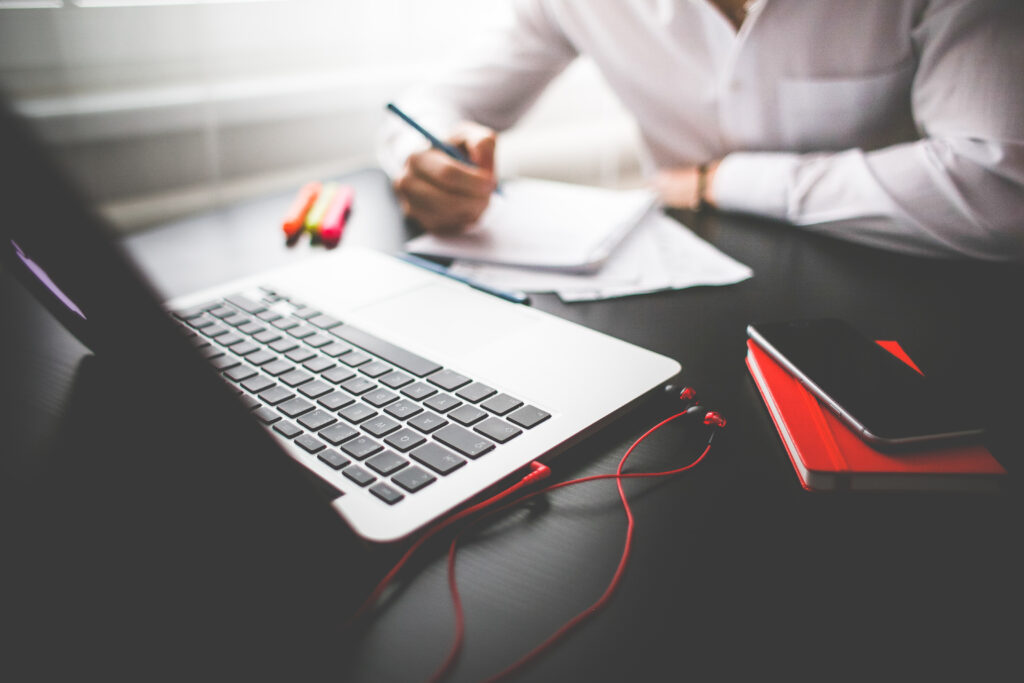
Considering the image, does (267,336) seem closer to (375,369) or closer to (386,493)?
(375,369)

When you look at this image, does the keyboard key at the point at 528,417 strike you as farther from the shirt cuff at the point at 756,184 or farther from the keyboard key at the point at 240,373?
the shirt cuff at the point at 756,184

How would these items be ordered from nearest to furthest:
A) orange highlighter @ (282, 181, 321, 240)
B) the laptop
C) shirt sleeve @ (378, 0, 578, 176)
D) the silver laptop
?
the laptop
the silver laptop
orange highlighter @ (282, 181, 321, 240)
shirt sleeve @ (378, 0, 578, 176)

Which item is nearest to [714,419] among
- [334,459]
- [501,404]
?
[501,404]

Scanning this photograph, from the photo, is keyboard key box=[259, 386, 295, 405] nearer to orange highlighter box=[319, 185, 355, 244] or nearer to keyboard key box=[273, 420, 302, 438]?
keyboard key box=[273, 420, 302, 438]

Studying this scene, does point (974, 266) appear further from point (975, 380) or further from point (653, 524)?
point (653, 524)

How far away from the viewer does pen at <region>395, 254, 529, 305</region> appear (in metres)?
0.62

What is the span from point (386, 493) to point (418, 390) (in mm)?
112

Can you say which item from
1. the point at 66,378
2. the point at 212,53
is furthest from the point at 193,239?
the point at 212,53

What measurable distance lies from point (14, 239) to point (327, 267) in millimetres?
313

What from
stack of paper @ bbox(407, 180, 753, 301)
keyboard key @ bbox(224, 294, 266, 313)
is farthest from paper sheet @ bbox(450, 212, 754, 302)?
keyboard key @ bbox(224, 294, 266, 313)

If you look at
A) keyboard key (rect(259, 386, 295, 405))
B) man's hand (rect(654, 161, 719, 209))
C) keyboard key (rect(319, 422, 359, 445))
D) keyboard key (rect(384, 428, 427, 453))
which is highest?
keyboard key (rect(319, 422, 359, 445))

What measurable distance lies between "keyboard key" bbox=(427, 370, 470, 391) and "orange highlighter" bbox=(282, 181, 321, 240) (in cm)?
45

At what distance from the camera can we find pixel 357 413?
42 centimetres

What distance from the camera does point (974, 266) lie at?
2.28ft
